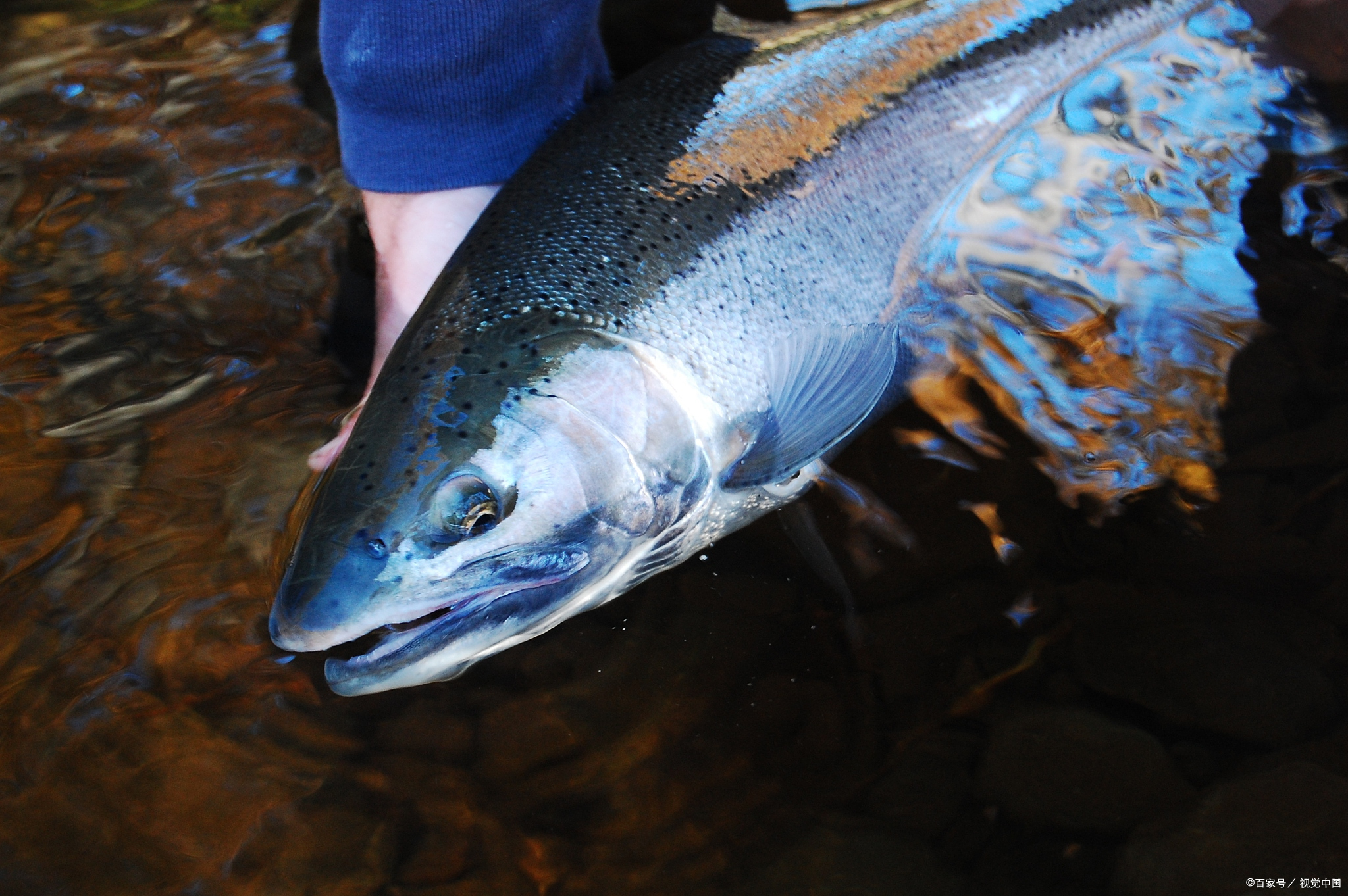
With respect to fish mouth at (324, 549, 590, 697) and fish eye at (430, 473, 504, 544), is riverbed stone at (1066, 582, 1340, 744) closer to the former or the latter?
fish mouth at (324, 549, 590, 697)

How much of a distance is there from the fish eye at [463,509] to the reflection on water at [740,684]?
47 cm

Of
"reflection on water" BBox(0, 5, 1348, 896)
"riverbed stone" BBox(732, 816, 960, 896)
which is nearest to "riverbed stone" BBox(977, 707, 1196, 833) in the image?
"reflection on water" BBox(0, 5, 1348, 896)

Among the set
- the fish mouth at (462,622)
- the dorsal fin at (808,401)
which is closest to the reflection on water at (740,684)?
the dorsal fin at (808,401)

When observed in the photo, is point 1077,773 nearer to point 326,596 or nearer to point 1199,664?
point 1199,664

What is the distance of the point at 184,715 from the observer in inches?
72.0

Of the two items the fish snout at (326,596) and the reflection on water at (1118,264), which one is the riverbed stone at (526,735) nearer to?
the fish snout at (326,596)

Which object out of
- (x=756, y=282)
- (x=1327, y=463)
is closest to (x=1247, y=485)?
(x=1327, y=463)

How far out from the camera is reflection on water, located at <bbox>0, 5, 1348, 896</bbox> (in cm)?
166

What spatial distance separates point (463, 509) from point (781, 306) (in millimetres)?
913

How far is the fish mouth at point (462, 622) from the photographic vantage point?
61.0 inches

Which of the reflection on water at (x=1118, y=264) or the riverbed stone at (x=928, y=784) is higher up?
the reflection on water at (x=1118, y=264)

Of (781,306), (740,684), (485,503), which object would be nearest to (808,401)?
(781,306)

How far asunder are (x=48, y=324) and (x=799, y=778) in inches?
95.5

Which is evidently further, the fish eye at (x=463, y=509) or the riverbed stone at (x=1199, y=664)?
the riverbed stone at (x=1199, y=664)
